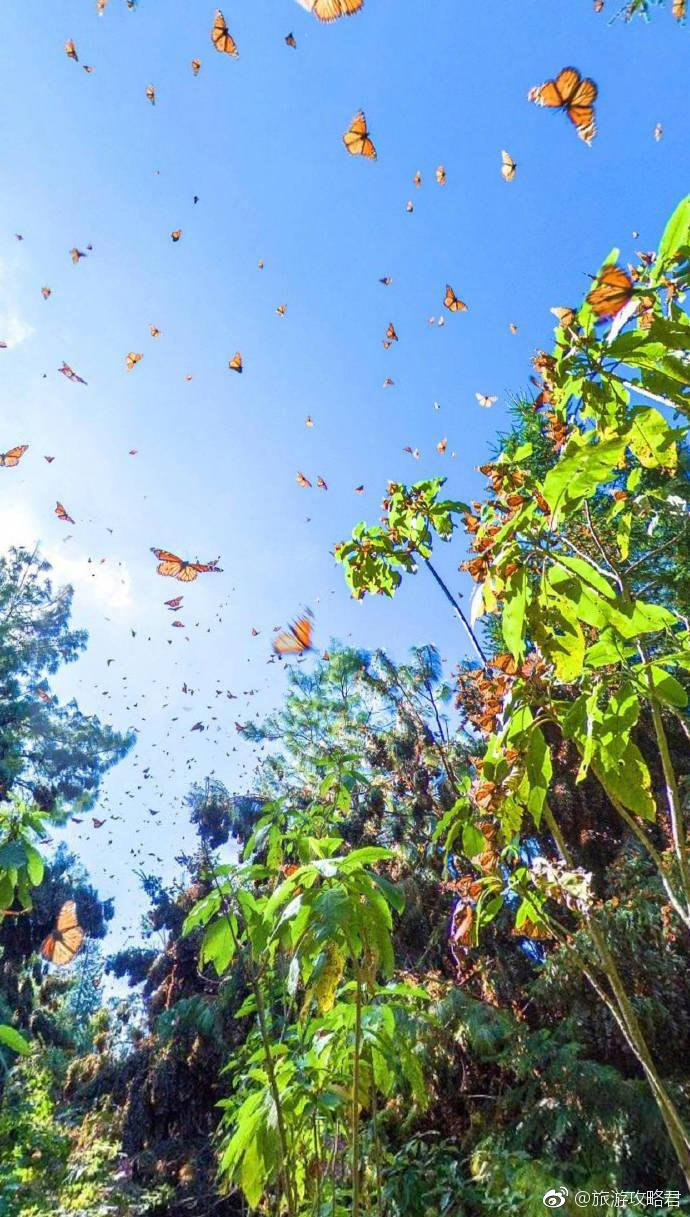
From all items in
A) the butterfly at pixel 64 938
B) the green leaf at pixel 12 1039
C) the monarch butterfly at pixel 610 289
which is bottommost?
the green leaf at pixel 12 1039

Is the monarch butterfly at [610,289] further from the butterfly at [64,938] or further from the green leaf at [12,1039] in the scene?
the butterfly at [64,938]

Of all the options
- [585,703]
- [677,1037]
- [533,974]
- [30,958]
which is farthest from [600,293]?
[30,958]

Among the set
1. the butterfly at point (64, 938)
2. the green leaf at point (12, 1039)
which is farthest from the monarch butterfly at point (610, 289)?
the butterfly at point (64, 938)

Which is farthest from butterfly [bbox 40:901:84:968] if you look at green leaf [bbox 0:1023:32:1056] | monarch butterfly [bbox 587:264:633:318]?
monarch butterfly [bbox 587:264:633:318]

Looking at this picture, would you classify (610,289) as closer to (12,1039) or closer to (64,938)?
(12,1039)

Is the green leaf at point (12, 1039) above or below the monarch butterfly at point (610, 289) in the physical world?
below

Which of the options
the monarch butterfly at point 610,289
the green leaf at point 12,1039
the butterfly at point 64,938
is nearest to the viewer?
the monarch butterfly at point 610,289

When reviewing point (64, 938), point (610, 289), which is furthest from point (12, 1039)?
point (64, 938)
